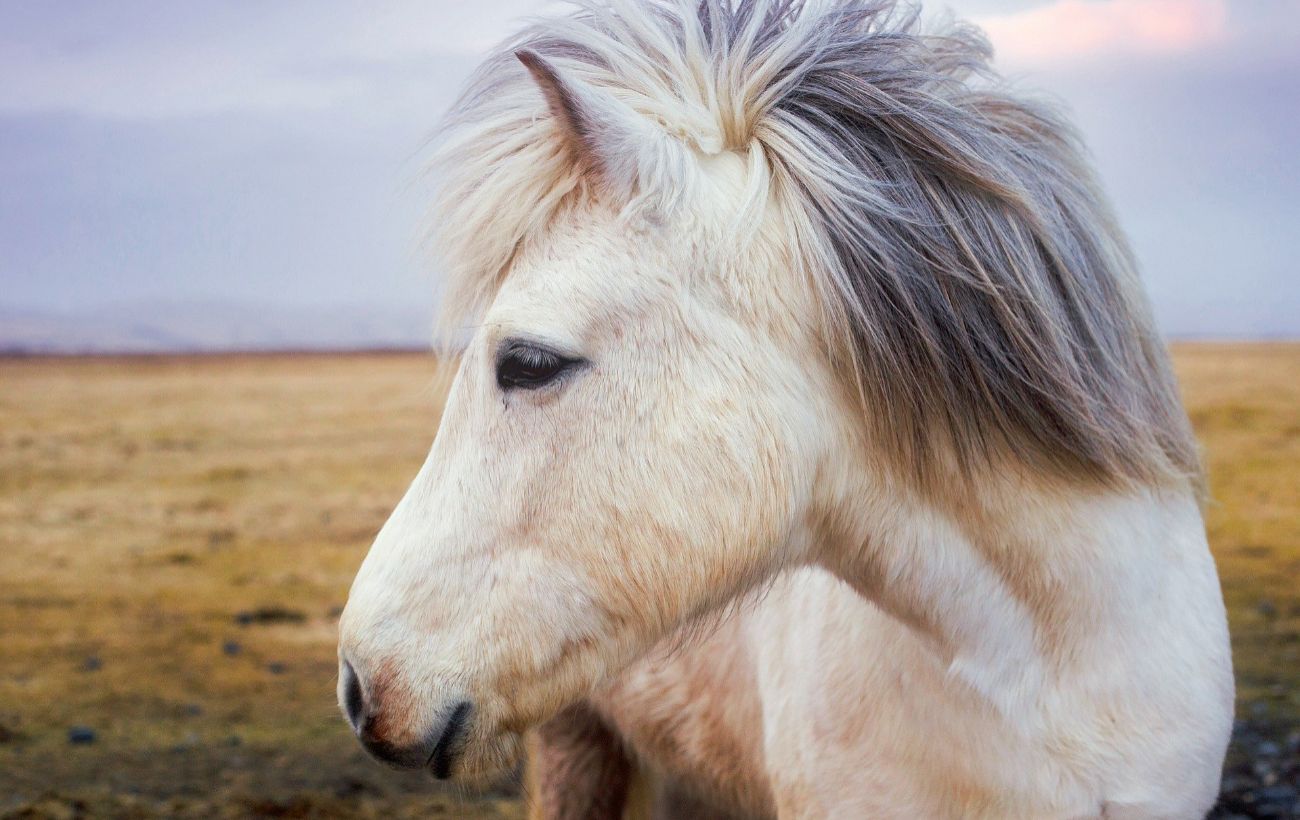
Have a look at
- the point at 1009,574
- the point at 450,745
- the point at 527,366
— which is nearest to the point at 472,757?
the point at 450,745

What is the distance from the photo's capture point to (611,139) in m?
1.36

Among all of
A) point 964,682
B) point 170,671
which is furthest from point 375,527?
point 964,682

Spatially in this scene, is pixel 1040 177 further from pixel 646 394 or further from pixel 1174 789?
pixel 1174 789

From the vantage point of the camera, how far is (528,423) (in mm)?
1399

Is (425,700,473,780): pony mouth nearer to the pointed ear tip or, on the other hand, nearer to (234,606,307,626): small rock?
the pointed ear tip

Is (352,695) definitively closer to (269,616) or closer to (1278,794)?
(1278,794)

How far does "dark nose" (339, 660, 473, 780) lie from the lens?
1.42 m

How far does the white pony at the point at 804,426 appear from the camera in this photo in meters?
1.39

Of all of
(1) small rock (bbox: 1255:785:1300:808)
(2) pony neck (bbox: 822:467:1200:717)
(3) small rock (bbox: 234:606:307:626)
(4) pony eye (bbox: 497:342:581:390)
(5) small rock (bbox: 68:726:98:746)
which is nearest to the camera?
(4) pony eye (bbox: 497:342:581:390)

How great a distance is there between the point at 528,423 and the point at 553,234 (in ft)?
0.95

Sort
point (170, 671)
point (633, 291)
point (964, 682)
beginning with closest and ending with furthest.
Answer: point (633, 291), point (964, 682), point (170, 671)

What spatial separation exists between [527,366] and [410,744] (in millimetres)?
585

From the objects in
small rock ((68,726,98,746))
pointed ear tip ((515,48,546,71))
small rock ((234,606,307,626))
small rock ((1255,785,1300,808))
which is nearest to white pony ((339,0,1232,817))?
pointed ear tip ((515,48,546,71))

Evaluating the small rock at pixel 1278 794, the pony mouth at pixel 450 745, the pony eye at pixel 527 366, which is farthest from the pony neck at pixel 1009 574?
the small rock at pixel 1278 794
